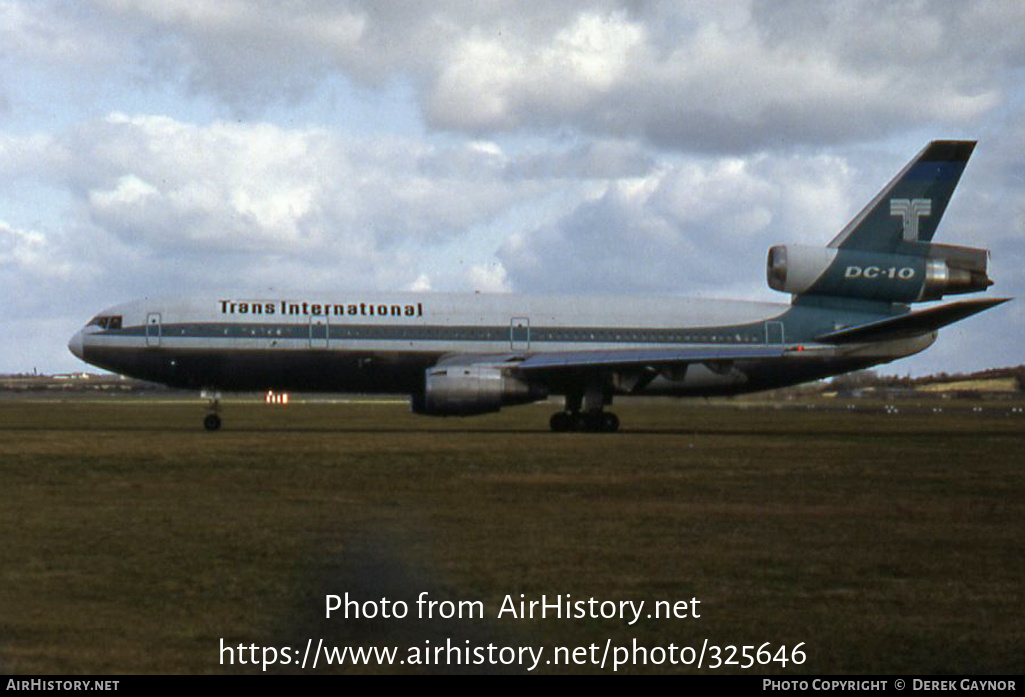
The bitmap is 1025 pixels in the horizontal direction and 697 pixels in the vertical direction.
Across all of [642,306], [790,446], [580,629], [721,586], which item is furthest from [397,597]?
[642,306]

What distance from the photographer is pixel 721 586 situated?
35.2ft

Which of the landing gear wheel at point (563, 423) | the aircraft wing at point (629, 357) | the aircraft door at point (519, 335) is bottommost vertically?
the landing gear wheel at point (563, 423)

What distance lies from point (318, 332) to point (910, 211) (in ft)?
60.0

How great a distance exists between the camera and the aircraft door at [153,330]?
37.9 meters

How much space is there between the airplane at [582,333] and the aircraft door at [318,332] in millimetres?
41

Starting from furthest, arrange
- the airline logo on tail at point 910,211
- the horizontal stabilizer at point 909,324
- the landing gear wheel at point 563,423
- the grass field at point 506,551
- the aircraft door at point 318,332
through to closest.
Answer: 1. the airline logo on tail at point 910,211
2. the landing gear wheel at point 563,423
3. the aircraft door at point 318,332
4. the horizontal stabilizer at point 909,324
5. the grass field at point 506,551

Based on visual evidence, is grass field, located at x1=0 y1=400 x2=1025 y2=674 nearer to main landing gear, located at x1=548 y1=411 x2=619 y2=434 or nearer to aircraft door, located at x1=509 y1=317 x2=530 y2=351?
main landing gear, located at x1=548 y1=411 x2=619 y2=434

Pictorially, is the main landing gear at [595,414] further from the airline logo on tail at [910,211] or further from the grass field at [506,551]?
the grass field at [506,551]

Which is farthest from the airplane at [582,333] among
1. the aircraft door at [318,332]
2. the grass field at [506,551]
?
the grass field at [506,551]

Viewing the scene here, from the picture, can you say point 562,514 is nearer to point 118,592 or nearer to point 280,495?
point 280,495

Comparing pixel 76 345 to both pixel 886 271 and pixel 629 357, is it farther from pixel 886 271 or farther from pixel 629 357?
pixel 886 271

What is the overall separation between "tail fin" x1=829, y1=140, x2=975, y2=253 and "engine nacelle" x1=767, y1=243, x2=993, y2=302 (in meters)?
0.37

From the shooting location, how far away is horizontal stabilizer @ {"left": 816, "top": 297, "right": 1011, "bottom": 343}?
119 feet

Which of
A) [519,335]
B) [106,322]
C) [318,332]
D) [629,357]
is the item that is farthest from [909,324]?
[106,322]
